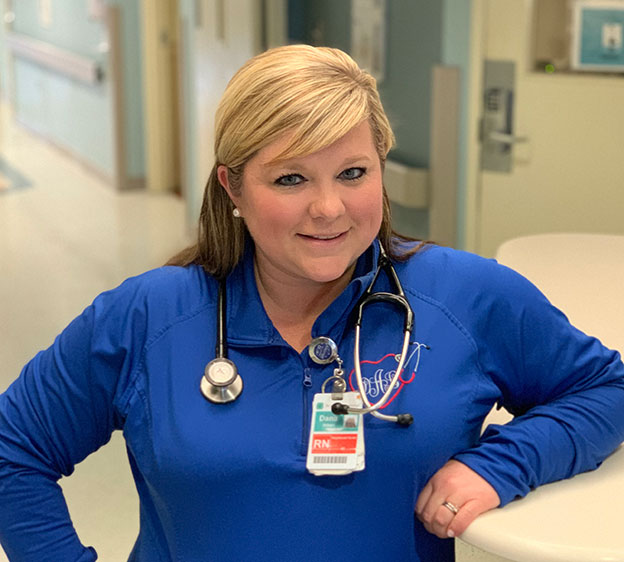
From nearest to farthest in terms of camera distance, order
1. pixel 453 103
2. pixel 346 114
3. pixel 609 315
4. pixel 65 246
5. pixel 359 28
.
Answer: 1. pixel 346 114
2. pixel 609 315
3. pixel 453 103
4. pixel 359 28
5. pixel 65 246

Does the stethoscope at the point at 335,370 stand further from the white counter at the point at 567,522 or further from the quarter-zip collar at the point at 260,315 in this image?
the white counter at the point at 567,522

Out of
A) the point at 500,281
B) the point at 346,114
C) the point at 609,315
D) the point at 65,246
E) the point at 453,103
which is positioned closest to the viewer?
the point at 346,114

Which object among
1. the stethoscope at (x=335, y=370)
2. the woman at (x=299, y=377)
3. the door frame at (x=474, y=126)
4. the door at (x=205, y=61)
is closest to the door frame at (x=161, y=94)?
the door at (x=205, y=61)

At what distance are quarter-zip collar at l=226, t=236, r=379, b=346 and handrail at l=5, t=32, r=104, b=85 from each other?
650 cm

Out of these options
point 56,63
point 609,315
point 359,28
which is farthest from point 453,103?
point 56,63

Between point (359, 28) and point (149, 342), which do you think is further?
point (359, 28)

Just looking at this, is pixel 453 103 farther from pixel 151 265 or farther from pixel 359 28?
pixel 151 265

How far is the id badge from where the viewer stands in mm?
1403

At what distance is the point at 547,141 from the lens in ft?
11.7

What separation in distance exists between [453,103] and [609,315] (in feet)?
5.96

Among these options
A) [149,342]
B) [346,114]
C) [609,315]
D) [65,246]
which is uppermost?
[346,114]

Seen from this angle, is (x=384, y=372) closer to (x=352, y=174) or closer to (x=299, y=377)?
(x=299, y=377)

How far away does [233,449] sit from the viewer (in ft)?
4.63

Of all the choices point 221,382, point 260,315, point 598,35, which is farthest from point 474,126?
point 221,382
